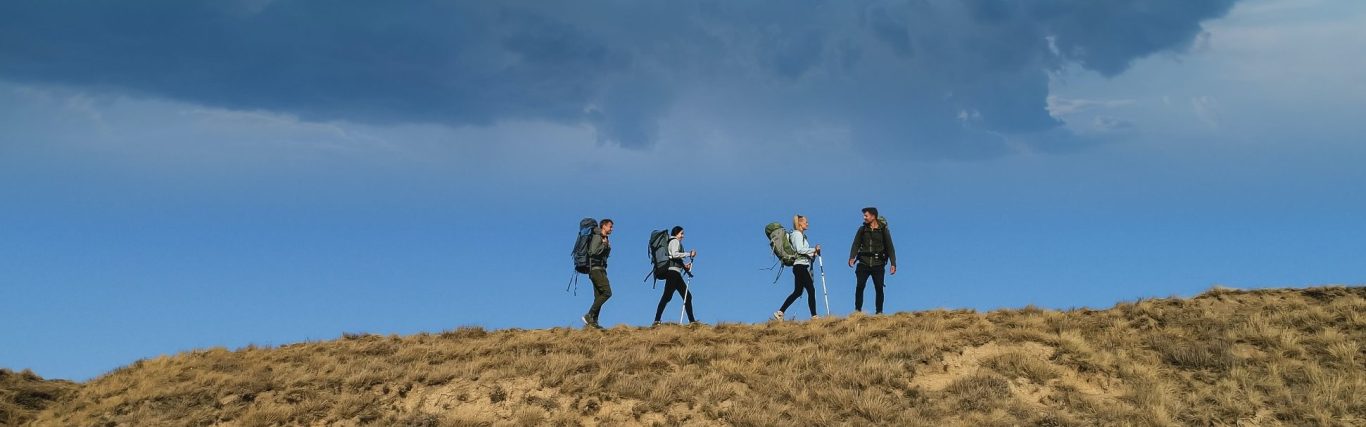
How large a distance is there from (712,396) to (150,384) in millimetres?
10495

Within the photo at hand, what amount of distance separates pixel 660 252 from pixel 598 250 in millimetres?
1396

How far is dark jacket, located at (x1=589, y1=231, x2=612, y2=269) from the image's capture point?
18109mm

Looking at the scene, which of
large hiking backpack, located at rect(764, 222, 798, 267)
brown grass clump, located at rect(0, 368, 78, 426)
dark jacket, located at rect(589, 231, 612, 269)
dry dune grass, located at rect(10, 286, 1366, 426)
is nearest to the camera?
dry dune grass, located at rect(10, 286, 1366, 426)

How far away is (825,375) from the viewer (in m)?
15.4

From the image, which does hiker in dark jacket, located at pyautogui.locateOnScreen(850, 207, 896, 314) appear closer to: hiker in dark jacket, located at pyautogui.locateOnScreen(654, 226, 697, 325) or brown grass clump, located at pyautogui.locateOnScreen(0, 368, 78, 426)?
hiker in dark jacket, located at pyautogui.locateOnScreen(654, 226, 697, 325)

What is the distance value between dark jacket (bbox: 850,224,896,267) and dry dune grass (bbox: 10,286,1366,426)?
1.24 meters

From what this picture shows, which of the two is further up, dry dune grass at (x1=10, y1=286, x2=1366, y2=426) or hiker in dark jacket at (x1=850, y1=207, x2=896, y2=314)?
hiker in dark jacket at (x1=850, y1=207, x2=896, y2=314)

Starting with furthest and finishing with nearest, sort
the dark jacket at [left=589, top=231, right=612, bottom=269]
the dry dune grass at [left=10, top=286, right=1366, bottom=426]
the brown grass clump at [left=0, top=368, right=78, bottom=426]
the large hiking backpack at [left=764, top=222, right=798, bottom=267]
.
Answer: the large hiking backpack at [left=764, top=222, right=798, bottom=267] < the dark jacket at [left=589, top=231, right=612, bottom=269] < the brown grass clump at [left=0, top=368, right=78, bottom=426] < the dry dune grass at [left=10, top=286, right=1366, bottom=426]

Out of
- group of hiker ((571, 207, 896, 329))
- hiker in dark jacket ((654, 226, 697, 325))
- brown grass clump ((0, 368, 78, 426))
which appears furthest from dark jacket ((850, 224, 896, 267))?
brown grass clump ((0, 368, 78, 426))

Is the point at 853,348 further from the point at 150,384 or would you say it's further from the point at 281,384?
the point at 150,384

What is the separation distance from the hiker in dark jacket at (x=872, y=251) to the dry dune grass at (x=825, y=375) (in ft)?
2.91

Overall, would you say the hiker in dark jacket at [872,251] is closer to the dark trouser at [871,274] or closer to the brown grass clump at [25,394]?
the dark trouser at [871,274]

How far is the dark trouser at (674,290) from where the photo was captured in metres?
18.7

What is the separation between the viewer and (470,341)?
1842cm
